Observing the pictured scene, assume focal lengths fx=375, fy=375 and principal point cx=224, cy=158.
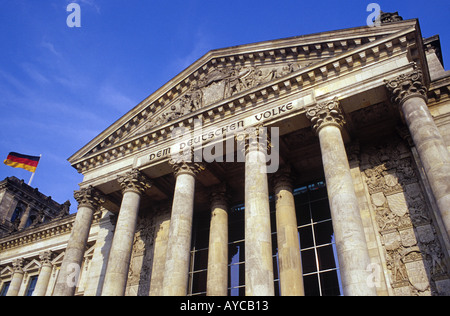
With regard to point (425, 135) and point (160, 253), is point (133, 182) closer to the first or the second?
point (160, 253)

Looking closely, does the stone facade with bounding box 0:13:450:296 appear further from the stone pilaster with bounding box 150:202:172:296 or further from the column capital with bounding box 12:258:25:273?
the column capital with bounding box 12:258:25:273

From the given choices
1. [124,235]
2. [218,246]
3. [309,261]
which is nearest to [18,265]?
[124,235]

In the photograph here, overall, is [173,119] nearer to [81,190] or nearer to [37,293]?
[81,190]

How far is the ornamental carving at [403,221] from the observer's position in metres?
12.5

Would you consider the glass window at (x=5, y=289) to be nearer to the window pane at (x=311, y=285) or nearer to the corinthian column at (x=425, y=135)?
the window pane at (x=311, y=285)

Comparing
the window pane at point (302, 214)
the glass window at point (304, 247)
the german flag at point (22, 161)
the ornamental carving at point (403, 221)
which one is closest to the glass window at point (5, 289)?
the german flag at point (22, 161)

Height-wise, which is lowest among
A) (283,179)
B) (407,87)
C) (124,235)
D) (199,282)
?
(199,282)

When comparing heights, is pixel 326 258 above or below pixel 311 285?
above

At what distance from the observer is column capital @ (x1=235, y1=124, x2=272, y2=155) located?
50.3 feet

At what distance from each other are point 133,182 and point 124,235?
9.08 feet

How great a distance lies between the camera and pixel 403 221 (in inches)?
548

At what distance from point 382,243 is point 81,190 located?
1438 centimetres

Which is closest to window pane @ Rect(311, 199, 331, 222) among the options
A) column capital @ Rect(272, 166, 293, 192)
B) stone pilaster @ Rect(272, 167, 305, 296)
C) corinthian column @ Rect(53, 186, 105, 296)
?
Answer: stone pilaster @ Rect(272, 167, 305, 296)

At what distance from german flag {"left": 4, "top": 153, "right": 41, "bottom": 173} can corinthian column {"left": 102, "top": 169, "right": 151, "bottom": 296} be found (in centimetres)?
2260
